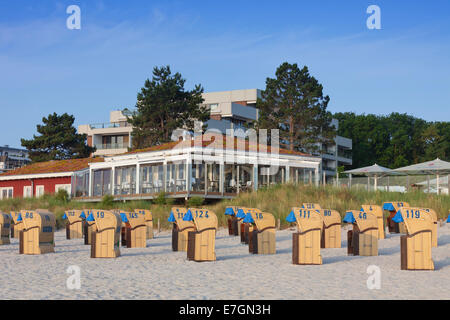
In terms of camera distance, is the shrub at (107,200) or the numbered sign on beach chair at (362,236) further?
the shrub at (107,200)

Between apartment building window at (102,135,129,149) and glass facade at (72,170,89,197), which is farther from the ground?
apartment building window at (102,135,129,149)

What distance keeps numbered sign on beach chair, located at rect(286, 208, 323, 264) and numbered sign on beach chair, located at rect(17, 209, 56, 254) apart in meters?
6.98

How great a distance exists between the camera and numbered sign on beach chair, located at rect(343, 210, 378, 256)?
1380 centimetres

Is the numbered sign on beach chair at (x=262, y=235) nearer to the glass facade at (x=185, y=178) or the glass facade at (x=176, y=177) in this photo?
the glass facade at (x=185, y=178)

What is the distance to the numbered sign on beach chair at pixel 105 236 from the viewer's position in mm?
13992

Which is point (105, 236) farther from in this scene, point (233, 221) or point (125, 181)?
point (125, 181)

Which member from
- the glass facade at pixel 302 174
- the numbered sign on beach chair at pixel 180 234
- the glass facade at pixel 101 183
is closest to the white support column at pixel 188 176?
the glass facade at pixel 101 183

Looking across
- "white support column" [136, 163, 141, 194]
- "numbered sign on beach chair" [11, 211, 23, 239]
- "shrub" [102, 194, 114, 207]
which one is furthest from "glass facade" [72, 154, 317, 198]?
"numbered sign on beach chair" [11, 211, 23, 239]

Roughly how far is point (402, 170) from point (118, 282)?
27.9 meters

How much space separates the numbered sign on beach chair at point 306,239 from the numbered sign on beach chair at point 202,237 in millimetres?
1952

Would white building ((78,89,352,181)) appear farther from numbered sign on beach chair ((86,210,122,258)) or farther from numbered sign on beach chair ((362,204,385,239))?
numbered sign on beach chair ((86,210,122,258))

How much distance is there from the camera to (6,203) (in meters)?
34.7
